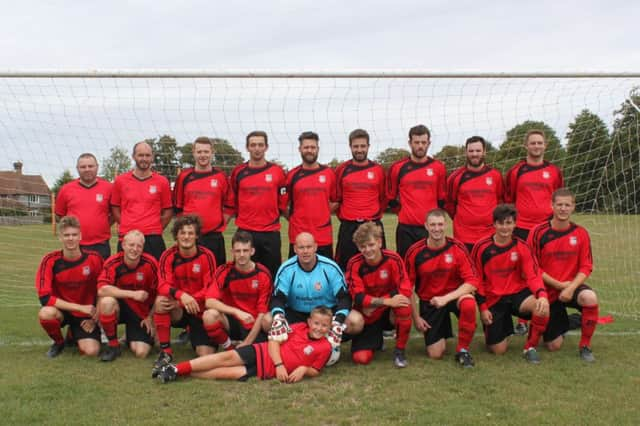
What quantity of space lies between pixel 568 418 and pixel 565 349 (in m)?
1.65

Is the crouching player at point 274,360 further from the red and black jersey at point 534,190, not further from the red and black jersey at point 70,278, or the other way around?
the red and black jersey at point 534,190

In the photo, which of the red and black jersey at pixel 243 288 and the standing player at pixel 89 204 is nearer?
the red and black jersey at pixel 243 288

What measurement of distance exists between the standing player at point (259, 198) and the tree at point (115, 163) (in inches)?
72.6

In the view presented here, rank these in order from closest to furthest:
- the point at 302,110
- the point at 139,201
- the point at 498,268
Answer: the point at 498,268 < the point at 139,201 < the point at 302,110

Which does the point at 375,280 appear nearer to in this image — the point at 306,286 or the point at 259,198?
the point at 306,286

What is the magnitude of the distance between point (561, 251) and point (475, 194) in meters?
0.88

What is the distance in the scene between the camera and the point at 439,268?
14.4 ft

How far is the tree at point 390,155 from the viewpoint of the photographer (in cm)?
567

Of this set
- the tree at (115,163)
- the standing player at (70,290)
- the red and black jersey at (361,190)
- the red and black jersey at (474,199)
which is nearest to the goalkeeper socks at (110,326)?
the standing player at (70,290)

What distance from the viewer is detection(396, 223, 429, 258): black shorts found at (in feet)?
16.4

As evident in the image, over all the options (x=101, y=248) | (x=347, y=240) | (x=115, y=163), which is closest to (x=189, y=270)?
(x=101, y=248)

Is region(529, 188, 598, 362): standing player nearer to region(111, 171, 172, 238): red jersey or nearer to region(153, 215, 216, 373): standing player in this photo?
region(153, 215, 216, 373): standing player

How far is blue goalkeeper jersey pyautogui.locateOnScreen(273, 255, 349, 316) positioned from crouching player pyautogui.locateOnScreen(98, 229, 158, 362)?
1163 millimetres

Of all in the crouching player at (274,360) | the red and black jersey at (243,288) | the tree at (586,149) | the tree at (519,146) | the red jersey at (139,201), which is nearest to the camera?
the crouching player at (274,360)
